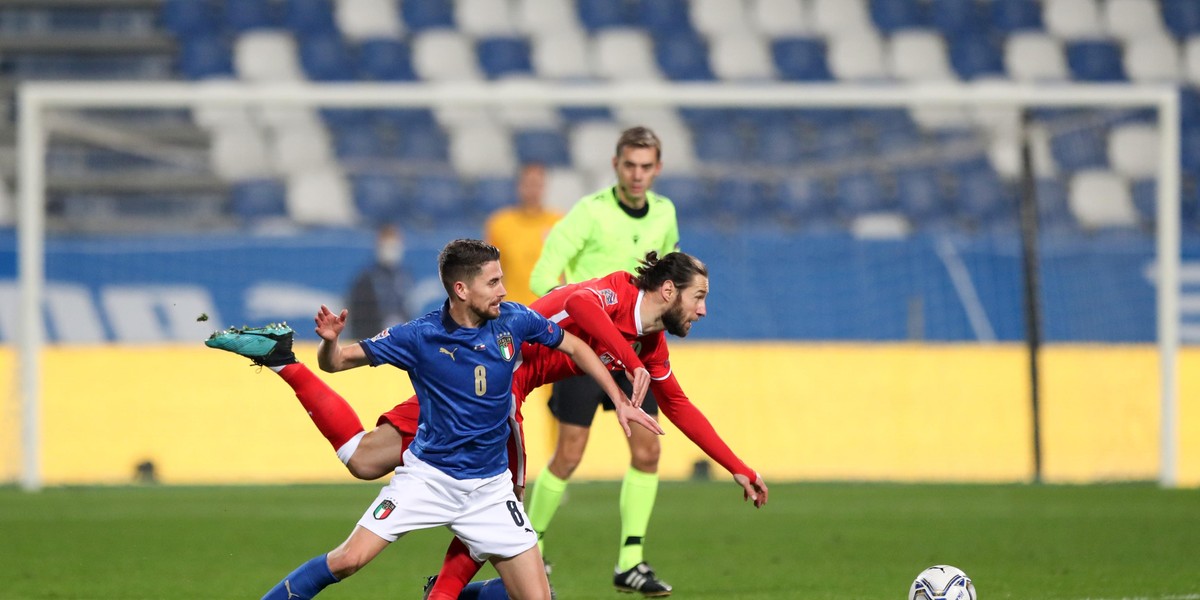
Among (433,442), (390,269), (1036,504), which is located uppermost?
(390,269)

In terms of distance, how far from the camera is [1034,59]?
18016 mm

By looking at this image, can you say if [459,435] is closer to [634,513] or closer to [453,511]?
[453,511]

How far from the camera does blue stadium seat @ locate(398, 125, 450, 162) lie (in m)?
14.4

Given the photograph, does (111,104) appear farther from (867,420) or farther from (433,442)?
(433,442)

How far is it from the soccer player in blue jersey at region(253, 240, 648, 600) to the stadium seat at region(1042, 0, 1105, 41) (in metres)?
14.9

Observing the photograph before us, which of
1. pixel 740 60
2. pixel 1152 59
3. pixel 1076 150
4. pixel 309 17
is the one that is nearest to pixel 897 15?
pixel 740 60

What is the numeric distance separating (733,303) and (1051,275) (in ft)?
8.77

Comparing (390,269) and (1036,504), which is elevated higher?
(390,269)

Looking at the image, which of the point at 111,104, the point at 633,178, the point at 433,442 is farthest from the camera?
the point at 111,104

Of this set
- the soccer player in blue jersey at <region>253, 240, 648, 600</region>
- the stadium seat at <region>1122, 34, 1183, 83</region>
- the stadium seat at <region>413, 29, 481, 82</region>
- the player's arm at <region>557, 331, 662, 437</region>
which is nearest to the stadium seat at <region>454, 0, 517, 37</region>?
the stadium seat at <region>413, 29, 481, 82</region>

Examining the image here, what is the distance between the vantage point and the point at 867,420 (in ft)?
39.1

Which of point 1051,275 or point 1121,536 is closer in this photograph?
point 1121,536

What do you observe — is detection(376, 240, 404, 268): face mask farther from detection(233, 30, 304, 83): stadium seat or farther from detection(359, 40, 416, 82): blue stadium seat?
detection(233, 30, 304, 83): stadium seat

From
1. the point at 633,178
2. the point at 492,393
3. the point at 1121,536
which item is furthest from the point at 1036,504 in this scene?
the point at 492,393
